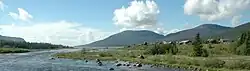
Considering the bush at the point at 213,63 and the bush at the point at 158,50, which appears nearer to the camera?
the bush at the point at 213,63

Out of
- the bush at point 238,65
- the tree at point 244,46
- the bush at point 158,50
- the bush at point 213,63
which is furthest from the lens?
the bush at point 158,50

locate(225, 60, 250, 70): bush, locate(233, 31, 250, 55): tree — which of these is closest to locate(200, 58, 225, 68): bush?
locate(225, 60, 250, 70): bush

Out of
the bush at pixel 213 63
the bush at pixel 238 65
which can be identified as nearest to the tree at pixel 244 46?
the bush at pixel 213 63

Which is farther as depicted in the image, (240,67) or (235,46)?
(235,46)

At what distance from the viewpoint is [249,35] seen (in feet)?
446

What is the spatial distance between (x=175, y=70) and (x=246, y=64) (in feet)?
46.4

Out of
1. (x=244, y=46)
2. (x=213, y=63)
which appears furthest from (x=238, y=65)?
(x=244, y=46)

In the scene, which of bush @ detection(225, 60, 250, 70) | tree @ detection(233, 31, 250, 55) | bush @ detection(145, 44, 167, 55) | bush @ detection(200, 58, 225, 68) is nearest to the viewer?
bush @ detection(225, 60, 250, 70)

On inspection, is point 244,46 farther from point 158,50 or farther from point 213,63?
point 213,63

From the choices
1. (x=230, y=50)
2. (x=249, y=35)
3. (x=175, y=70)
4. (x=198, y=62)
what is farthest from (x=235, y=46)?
(x=175, y=70)

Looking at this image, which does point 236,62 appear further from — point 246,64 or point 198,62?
point 198,62

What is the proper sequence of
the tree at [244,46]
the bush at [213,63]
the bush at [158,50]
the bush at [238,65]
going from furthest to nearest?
1. the bush at [158,50]
2. the tree at [244,46]
3. the bush at [213,63]
4. the bush at [238,65]

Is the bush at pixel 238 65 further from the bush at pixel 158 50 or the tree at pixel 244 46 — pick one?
the bush at pixel 158 50

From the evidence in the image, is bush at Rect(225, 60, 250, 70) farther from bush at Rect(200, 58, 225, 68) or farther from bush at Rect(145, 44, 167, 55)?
bush at Rect(145, 44, 167, 55)
